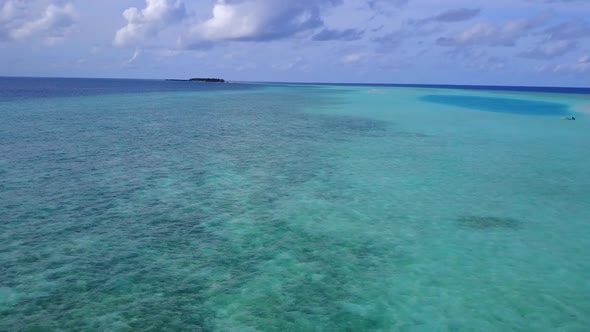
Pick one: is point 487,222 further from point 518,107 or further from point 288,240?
point 518,107

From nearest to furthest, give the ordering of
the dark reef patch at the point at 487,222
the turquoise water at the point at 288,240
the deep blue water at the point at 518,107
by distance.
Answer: the turquoise water at the point at 288,240 < the dark reef patch at the point at 487,222 < the deep blue water at the point at 518,107

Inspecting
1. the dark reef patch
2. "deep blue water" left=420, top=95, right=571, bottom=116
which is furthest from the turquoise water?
"deep blue water" left=420, top=95, right=571, bottom=116

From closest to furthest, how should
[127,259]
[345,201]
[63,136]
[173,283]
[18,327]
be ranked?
1. [18,327]
2. [173,283]
3. [127,259]
4. [345,201]
5. [63,136]

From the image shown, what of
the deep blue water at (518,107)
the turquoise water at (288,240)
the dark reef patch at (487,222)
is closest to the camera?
the turquoise water at (288,240)

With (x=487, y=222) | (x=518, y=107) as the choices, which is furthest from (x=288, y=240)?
(x=518, y=107)

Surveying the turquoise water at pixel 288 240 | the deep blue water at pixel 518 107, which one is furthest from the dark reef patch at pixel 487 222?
the deep blue water at pixel 518 107

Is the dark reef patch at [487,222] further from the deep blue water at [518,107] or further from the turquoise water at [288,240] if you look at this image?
the deep blue water at [518,107]

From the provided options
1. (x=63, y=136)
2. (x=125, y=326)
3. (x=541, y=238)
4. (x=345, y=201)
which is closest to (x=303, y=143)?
(x=345, y=201)

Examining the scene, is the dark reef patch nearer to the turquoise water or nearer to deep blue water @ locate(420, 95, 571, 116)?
the turquoise water

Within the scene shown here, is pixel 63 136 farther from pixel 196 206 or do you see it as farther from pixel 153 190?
pixel 196 206
